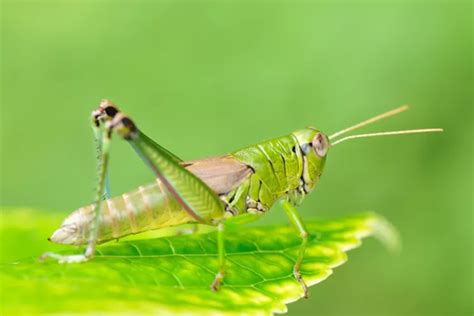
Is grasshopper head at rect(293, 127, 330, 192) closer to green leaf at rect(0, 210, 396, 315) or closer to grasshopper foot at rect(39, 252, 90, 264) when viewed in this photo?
green leaf at rect(0, 210, 396, 315)

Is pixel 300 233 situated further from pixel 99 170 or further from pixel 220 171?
pixel 99 170

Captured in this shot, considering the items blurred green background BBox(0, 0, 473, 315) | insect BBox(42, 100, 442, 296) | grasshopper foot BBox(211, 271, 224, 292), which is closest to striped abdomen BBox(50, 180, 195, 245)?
insect BBox(42, 100, 442, 296)

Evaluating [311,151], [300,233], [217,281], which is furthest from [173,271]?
[311,151]

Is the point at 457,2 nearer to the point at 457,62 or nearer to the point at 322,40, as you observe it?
the point at 457,62

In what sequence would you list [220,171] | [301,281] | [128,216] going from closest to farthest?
1. [301,281]
2. [128,216]
3. [220,171]

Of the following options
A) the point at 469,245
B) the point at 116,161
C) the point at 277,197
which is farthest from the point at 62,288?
the point at 116,161
